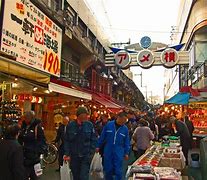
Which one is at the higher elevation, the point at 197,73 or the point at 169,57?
the point at 169,57

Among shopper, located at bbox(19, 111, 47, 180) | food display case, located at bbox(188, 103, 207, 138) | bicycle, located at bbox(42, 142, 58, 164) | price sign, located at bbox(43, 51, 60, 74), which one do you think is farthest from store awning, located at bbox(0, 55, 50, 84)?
food display case, located at bbox(188, 103, 207, 138)

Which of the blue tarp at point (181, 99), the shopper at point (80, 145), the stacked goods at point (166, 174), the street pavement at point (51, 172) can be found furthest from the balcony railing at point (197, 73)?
the stacked goods at point (166, 174)

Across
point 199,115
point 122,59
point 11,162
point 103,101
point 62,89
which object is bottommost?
point 11,162

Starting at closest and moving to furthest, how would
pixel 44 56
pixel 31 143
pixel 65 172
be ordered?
pixel 31 143 < pixel 65 172 < pixel 44 56

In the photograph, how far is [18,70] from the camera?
857cm

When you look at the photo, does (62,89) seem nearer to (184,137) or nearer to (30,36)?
(30,36)

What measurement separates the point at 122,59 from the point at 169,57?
3.52 metres

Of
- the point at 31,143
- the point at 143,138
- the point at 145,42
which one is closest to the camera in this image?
the point at 31,143

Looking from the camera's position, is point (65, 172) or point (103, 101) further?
point (103, 101)

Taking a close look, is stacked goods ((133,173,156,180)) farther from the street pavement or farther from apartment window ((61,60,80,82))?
apartment window ((61,60,80,82))

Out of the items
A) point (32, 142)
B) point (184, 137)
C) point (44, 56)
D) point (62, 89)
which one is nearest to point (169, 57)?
point (184, 137)

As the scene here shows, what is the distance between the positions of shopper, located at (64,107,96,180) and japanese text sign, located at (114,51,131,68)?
18.2 m

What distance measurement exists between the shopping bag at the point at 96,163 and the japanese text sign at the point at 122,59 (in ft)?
57.7

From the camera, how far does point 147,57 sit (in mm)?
24953
